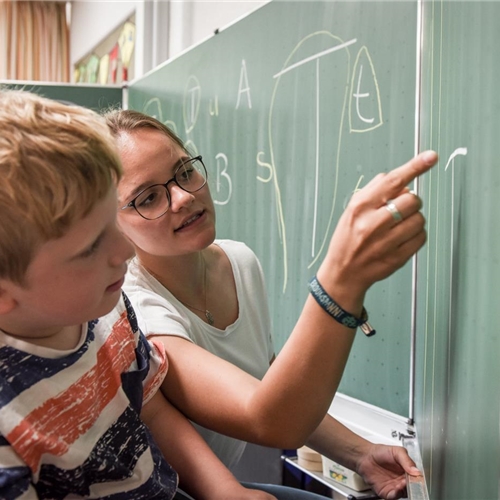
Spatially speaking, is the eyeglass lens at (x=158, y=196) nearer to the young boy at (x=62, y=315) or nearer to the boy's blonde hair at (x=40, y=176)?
the young boy at (x=62, y=315)

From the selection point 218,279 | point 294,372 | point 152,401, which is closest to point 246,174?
point 218,279

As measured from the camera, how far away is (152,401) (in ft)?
3.77

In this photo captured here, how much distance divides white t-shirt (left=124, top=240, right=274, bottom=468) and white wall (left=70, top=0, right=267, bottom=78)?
4.71 feet

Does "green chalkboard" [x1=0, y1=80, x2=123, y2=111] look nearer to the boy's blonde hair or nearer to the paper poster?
the paper poster

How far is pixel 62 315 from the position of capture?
0.87m

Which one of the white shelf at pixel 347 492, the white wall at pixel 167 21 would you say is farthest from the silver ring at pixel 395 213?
the white wall at pixel 167 21

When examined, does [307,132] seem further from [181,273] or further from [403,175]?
[403,175]

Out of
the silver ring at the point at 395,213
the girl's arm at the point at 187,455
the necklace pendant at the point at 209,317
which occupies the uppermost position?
the silver ring at the point at 395,213

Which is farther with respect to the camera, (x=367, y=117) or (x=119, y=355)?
(x=367, y=117)

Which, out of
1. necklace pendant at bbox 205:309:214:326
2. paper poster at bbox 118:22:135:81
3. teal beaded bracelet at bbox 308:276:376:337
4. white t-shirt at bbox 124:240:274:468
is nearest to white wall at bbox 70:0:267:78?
paper poster at bbox 118:22:135:81

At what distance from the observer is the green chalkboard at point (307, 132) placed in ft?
6.10

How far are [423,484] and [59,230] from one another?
2.12ft

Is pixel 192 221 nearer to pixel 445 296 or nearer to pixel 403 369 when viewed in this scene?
pixel 445 296

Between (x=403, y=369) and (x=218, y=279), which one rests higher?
(x=218, y=279)
